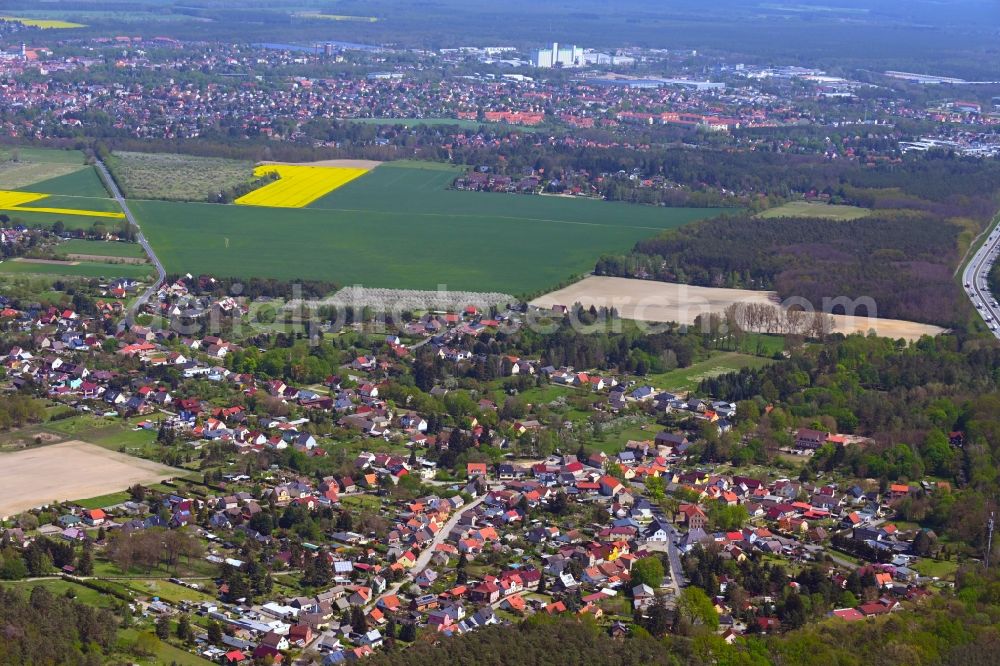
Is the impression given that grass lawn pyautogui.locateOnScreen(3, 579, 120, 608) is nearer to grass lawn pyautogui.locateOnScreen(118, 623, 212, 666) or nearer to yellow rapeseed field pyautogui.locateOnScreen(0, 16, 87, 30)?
grass lawn pyautogui.locateOnScreen(118, 623, 212, 666)

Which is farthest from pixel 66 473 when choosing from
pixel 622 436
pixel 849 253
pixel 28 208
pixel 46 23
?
pixel 46 23

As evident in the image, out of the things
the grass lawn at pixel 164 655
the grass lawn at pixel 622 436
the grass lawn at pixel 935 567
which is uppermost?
the grass lawn at pixel 164 655

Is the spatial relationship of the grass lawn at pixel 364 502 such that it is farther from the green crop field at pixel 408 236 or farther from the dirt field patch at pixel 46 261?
the dirt field patch at pixel 46 261

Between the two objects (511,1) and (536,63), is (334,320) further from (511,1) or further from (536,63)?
(511,1)

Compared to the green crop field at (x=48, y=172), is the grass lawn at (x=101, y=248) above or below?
below

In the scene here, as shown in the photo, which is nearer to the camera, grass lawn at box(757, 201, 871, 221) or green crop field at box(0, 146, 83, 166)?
grass lawn at box(757, 201, 871, 221)

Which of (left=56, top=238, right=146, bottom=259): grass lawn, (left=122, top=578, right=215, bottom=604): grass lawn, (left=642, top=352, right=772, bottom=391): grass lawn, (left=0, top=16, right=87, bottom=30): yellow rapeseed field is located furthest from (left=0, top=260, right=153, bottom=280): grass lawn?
(left=0, top=16, right=87, bottom=30): yellow rapeseed field

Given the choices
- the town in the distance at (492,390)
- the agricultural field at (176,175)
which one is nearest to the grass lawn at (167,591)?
the town in the distance at (492,390)

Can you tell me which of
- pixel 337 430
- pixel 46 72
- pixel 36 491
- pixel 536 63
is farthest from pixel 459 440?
pixel 536 63
